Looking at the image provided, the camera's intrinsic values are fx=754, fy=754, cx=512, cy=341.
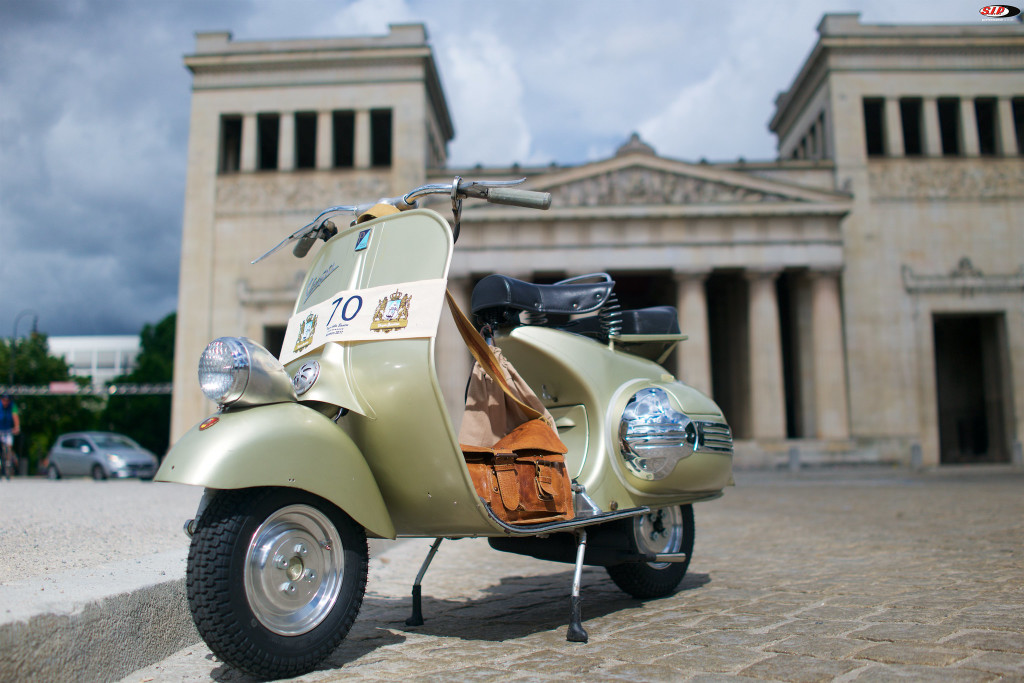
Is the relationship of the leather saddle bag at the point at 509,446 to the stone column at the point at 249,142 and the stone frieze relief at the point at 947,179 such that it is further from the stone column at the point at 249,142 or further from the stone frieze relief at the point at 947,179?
the stone column at the point at 249,142

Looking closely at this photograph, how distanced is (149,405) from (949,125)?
47.1 meters

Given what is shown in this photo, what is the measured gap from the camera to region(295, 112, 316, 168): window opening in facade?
111ft

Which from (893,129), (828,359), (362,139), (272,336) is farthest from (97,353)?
(893,129)

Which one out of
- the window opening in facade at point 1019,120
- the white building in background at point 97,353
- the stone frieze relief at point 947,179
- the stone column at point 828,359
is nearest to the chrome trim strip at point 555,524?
the stone column at point 828,359

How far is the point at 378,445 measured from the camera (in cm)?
292

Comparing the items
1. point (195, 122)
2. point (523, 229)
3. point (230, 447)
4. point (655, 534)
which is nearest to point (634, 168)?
point (523, 229)

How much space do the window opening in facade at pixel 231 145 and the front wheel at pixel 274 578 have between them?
113ft

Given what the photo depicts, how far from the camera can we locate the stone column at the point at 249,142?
32469 millimetres

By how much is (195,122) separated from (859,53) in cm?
2847

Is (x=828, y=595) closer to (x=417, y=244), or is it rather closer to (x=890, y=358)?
(x=417, y=244)

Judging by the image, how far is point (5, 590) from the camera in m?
2.59

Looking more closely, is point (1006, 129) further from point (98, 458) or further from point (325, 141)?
point (98, 458)

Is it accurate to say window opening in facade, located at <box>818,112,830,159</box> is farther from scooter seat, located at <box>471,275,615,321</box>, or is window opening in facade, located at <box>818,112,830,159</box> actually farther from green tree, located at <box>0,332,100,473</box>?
green tree, located at <box>0,332,100,473</box>

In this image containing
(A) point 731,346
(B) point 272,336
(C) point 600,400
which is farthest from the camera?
(B) point 272,336
